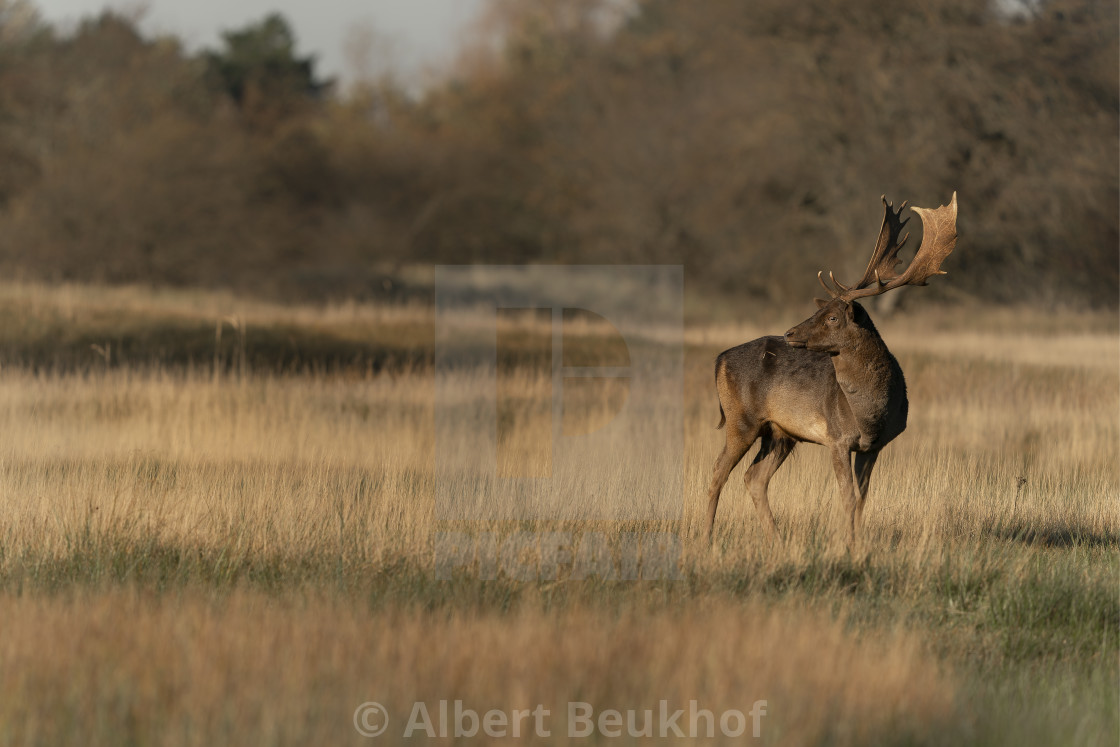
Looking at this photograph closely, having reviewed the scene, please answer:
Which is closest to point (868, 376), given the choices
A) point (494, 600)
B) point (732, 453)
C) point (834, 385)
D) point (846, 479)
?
point (834, 385)

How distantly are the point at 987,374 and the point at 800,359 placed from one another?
10.1 metres

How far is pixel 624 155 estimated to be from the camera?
36.0m

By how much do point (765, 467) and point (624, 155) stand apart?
1168 inches

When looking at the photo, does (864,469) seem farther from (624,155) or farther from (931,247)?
(624,155)

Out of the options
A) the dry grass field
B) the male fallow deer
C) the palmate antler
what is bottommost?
the dry grass field

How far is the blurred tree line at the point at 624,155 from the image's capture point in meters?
26.5

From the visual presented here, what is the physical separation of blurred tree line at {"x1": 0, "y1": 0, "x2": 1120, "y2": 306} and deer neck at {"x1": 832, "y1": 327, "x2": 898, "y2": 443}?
21.8 meters

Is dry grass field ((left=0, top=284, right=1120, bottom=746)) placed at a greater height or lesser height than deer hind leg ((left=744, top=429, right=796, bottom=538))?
lesser

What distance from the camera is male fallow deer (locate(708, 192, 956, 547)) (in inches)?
256

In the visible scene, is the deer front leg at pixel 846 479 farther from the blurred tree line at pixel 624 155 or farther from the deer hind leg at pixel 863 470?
the blurred tree line at pixel 624 155

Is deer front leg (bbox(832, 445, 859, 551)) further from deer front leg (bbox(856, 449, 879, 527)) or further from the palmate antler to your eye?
the palmate antler

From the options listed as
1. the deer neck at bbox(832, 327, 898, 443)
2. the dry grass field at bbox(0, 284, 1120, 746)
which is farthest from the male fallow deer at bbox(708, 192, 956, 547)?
the dry grass field at bbox(0, 284, 1120, 746)

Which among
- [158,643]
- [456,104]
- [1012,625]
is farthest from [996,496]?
[456,104]

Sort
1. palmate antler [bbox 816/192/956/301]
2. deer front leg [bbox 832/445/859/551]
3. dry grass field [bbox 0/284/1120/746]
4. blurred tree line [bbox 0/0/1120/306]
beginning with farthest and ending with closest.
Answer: blurred tree line [bbox 0/0/1120/306], palmate antler [bbox 816/192/956/301], deer front leg [bbox 832/445/859/551], dry grass field [bbox 0/284/1120/746]
